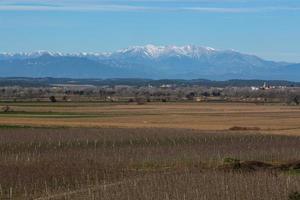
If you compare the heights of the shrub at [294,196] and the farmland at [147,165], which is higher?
the shrub at [294,196]

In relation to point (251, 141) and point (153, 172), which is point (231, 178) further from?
point (251, 141)

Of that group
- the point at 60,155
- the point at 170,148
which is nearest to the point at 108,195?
→ the point at 60,155

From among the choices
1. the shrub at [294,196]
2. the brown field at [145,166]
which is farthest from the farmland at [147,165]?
the shrub at [294,196]

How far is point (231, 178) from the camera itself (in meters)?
24.0

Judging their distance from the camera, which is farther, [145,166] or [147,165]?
[147,165]

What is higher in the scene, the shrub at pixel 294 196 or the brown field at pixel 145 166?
the shrub at pixel 294 196

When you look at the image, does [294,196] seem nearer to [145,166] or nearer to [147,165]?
[145,166]

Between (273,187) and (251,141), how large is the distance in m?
25.5

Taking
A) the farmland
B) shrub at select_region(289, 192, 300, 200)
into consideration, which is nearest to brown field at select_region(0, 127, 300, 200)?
the farmland

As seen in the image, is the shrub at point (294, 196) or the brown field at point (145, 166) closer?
the shrub at point (294, 196)

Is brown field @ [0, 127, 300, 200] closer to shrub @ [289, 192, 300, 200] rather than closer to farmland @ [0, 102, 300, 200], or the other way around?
farmland @ [0, 102, 300, 200]

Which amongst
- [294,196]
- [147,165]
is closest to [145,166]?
[147,165]

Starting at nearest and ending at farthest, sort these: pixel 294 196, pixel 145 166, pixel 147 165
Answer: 1. pixel 294 196
2. pixel 145 166
3. pixel 147 165

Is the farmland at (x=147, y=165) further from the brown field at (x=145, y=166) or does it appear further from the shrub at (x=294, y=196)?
the shrub at (x=294, y=196)
